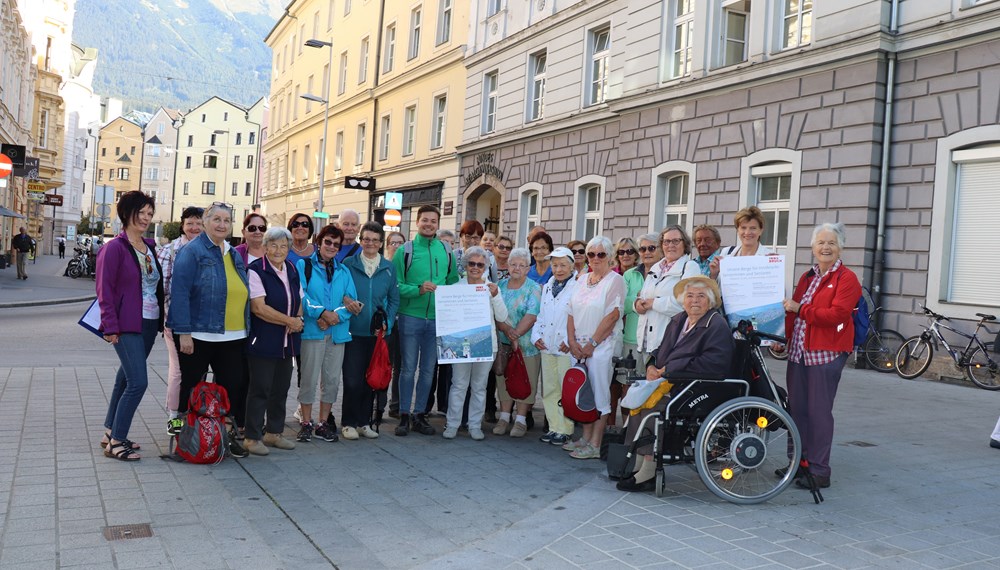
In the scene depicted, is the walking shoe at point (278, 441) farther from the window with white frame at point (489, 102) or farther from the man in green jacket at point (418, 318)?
the window with white frame at point (489, 102)

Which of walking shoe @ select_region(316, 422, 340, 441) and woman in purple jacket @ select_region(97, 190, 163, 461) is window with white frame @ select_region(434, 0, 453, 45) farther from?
woman in purple jacket @ select_region(97, 190, 163, 461)

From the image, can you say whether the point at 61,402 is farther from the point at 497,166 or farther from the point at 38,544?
the point at 497,166

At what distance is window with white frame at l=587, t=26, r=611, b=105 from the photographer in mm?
20656

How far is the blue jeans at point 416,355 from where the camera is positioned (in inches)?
308

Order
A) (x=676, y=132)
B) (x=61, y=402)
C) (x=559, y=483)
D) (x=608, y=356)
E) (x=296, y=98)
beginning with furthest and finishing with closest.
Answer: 1. (x=296, y=98)
2. (x=676, y=132)
3. (x=61, y=402)
4. (x=608, y=356)
5. (x=559, y=483)

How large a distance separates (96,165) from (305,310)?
111643 millimetres

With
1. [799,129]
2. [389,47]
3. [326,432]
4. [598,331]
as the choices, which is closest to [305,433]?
[326,432]

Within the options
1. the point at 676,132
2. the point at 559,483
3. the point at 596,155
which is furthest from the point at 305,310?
the point at 596,155

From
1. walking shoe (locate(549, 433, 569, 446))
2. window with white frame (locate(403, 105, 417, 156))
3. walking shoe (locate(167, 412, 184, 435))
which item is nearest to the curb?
window with white frame (locate(403, 105, 417, 156))

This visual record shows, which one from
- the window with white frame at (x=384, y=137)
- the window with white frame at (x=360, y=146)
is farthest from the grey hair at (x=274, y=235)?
the window with white frame at (x=360, y=146)

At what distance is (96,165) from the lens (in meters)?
107

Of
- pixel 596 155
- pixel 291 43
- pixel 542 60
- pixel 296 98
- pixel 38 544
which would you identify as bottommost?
pixel 38 544

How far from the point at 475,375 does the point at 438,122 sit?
22630 mm

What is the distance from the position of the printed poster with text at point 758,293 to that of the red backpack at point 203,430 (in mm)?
3775
